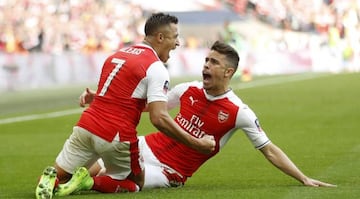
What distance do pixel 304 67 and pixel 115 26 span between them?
985 centimetres

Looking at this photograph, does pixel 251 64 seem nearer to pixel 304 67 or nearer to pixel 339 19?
pixel 304 67

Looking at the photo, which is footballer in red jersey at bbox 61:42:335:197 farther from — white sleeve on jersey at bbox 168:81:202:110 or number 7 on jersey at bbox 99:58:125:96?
number 7 on jersey at bbox 99:58:125:96

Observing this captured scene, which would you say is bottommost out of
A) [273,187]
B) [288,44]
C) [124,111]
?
[288,44]

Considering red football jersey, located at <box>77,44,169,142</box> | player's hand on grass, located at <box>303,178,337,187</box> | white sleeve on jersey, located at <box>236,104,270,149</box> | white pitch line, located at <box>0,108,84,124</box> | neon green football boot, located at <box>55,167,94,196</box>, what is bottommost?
white pitch line, located at <box>0,108,84,124</box>

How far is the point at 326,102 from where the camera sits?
91.3ft

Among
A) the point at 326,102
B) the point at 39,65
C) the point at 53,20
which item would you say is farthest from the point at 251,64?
the point at 326,102

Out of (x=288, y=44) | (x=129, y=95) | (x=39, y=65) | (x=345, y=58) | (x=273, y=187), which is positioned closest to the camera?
(x=129, y=95)

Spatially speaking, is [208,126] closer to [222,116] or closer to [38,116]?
[222,116]

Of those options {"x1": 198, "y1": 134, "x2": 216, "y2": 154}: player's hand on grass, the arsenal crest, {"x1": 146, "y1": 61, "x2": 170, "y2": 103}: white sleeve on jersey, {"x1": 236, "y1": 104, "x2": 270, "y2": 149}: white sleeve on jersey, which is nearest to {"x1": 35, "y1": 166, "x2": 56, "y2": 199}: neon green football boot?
{"x1": 146, "y1": 61, "x2": 170, "y2": 103}: white sleeve on jersey

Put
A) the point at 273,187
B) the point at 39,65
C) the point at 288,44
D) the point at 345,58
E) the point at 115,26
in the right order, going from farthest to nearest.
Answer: the point at 288,44
the point at 345,58
the point at 115,26
the point at 39,65
the point at 273,187

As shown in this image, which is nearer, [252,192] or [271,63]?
[252,192]

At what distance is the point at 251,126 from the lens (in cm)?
1113

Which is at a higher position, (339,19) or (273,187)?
(273,187)

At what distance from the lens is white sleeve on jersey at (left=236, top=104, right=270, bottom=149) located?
1111 centimetres
